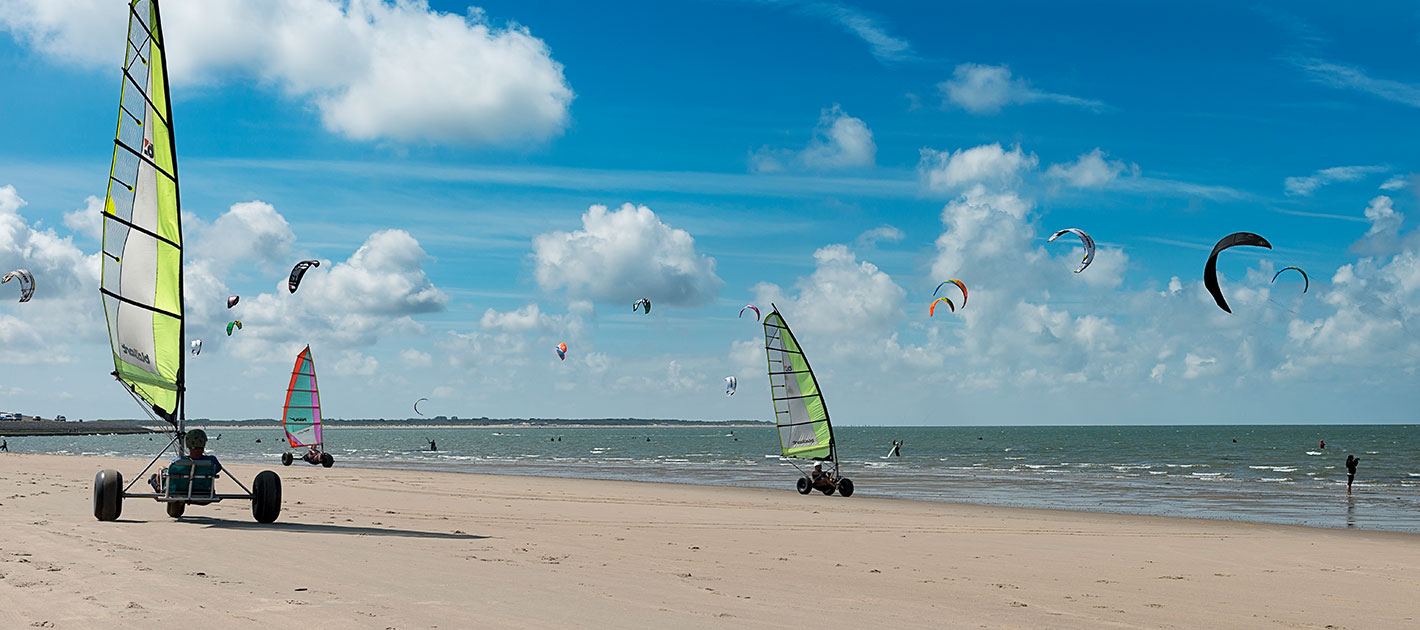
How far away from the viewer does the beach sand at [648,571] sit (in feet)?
23.0

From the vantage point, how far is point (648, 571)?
9.68 m

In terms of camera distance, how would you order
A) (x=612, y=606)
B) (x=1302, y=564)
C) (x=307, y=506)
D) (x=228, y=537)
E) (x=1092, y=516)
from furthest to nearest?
(x=1092, y=516)
(x=307, y=506)
(x=1302, y=564)
(x=228, y=537)
(x=612, y=606)

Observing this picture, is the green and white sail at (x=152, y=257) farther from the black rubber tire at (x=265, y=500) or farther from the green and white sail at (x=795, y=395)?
the green and white sail at (x=795, y=395)

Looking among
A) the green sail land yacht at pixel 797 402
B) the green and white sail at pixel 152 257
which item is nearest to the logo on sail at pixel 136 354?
the green and white sail at pixel 152 257

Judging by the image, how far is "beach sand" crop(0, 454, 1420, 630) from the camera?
7000 mm

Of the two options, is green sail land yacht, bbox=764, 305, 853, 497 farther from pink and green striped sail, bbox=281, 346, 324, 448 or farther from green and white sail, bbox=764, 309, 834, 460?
pink and green striped sail, bbox=281, 346, 324, 448

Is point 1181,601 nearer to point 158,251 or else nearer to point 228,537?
point 228,537

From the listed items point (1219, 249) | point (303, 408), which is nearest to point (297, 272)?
point (303, 408)

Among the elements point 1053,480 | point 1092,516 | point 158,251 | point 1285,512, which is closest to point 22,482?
point 158,251

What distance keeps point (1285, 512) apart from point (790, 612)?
21.5 metres

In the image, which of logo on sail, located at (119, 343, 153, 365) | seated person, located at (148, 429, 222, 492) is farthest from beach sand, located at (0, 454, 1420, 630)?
logo on sail, located at (119, 343, 153, 365)

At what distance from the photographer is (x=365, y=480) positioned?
29.2 meters

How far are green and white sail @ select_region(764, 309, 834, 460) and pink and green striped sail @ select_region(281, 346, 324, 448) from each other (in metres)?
22.2

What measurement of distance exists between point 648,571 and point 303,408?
34.1 meters
